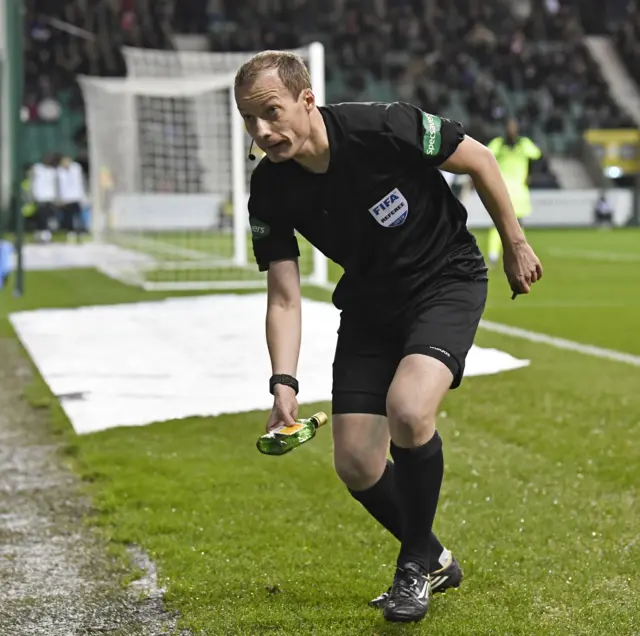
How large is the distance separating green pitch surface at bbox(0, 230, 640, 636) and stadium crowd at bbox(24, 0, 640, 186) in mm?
32431

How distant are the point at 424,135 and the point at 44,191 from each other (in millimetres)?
26216

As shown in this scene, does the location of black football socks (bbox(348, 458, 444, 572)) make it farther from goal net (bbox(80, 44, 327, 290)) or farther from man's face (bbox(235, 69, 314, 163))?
goal net (bbox(80, 44, 327, 290))

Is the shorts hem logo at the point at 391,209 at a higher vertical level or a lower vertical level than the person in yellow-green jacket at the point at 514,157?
higher

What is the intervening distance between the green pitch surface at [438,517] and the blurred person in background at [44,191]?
2137 centimetres

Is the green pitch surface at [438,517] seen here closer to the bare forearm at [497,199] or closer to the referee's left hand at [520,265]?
the referee's left hand at [520,265]

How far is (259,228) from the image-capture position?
3594mm

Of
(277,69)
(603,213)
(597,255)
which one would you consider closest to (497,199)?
(277,69)

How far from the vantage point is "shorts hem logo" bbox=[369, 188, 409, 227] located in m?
3.47

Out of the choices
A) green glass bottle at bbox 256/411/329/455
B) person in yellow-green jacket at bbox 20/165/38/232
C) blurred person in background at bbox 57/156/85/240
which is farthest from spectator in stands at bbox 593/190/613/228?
green glass bottle at bbox 256/411/329/455

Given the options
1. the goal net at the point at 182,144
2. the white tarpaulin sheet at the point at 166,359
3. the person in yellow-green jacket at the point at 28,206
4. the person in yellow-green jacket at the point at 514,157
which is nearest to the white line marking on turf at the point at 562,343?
the white tarpaulin sheet at the point at 166,359

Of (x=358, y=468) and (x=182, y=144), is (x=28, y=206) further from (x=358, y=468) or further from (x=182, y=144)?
(x=358, y=468)

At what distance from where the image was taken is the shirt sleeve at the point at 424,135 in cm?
340

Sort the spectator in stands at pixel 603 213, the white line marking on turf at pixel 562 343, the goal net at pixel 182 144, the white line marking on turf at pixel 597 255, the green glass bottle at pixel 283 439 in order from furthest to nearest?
the spectator in stands at pixel 603 213 → the white line marking on turf at pixel 597 255 → the goal net at pixel 182 144 → the white line marking on turf at pixel 562 343 → the green glass bottle at pixel 283 439

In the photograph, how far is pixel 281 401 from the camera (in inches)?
136
